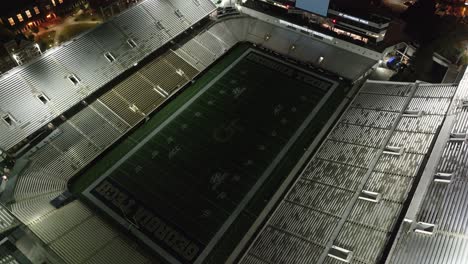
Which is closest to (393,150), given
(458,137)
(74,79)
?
(458,137)

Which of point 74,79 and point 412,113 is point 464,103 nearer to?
point 412,113

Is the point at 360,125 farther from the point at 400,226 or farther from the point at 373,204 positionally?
the point at 400,226

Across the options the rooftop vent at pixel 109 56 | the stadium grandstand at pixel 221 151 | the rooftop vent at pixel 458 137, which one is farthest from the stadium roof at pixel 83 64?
the rooftop vent at pixel 458 137

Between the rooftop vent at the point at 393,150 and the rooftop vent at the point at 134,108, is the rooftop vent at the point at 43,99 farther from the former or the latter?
the rooftop vent at the point at 393,150

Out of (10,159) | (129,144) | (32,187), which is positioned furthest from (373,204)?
(10,159)

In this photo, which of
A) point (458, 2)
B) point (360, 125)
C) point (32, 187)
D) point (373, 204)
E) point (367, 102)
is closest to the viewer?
point (373, 204)
